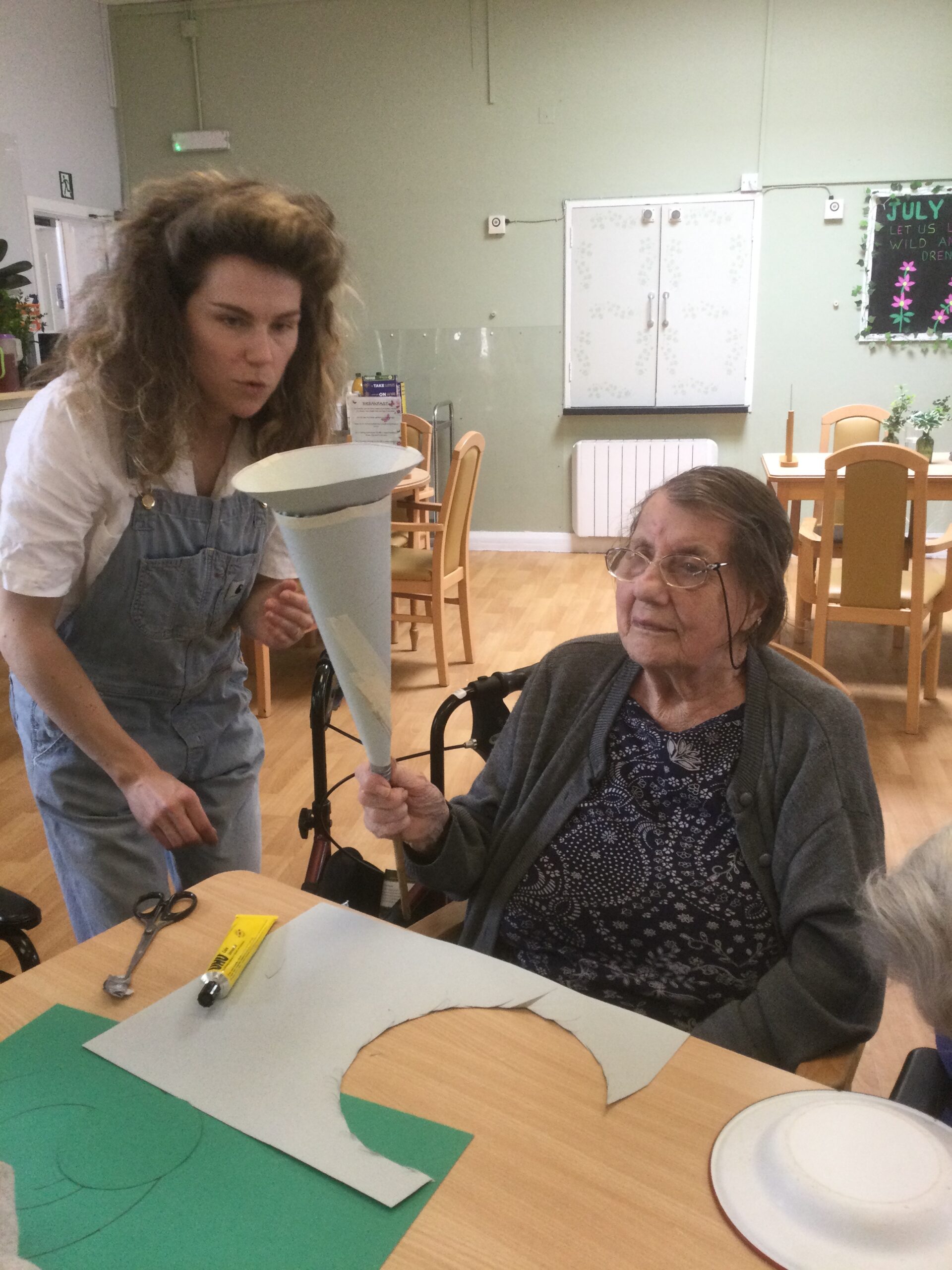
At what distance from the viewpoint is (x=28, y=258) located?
18.3ft

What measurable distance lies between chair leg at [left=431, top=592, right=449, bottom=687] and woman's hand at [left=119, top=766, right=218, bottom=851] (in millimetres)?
2881

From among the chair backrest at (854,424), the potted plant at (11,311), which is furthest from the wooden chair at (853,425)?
the potted plant at (11,311)

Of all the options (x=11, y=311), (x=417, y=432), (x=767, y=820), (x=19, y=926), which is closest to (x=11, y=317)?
(x=11, y=311)

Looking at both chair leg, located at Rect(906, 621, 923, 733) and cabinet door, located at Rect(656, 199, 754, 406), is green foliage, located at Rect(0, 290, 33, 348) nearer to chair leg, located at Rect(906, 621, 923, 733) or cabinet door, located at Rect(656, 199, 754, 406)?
cabinet door, located at Rect(656, 199, 754, 406)

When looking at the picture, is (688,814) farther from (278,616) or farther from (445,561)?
(445,561)

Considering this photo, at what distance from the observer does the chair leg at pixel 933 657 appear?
378 centimetres

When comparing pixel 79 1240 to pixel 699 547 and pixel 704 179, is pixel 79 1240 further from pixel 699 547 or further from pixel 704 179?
pixel 704 179

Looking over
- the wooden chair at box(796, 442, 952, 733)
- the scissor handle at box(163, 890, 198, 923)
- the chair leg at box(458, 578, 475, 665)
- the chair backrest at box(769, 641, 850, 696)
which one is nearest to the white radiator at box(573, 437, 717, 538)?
the chair leg at box(458, 578, 475, 665)

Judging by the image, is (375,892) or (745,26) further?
(745,26)

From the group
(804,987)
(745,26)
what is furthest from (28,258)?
(804,987)

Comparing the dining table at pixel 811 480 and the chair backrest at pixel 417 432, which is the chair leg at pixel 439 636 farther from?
the dining table at pixel 811 480

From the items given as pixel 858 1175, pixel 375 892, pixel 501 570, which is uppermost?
pixel 858 1175

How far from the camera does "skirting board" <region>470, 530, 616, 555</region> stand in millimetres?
6629

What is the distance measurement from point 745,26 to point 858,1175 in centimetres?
645
